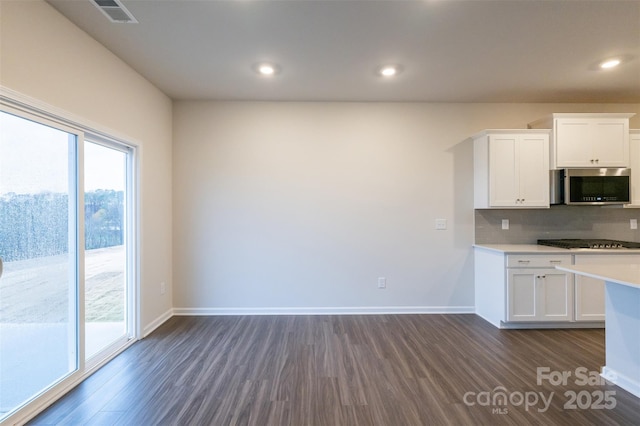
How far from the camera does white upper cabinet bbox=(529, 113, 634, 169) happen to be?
3.21 metres

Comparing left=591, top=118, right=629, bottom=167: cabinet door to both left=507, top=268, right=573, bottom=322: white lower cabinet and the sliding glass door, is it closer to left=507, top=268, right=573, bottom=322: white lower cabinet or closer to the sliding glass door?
left=507, top=268, right=573, bottom=322: white lower cabinet

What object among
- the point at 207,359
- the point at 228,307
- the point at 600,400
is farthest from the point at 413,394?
the point at 228,307

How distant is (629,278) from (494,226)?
193cm

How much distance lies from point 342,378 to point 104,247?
2.44 metres

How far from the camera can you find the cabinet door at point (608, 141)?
3.21 m

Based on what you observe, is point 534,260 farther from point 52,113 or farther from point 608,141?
point 52,113

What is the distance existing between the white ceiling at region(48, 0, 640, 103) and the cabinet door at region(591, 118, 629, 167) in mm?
407

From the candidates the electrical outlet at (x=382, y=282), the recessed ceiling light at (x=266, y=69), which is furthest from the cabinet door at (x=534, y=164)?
the recessed ceiling light at (x=266, y=69)

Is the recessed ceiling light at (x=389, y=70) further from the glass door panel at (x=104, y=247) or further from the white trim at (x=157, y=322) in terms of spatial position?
the white trim at (x=157, y=322)

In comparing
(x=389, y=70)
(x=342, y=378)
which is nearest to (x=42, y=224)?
(x=342, y=378)

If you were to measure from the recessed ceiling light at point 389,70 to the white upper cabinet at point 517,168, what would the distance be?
56.4 inches

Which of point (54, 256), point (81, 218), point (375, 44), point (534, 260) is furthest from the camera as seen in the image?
point (534, 260)

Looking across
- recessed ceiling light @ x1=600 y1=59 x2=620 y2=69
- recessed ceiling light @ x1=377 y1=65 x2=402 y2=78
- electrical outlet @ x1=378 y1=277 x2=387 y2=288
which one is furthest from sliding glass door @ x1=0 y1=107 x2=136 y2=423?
recessed ceiling light @ x1=600 y1=59 x2=620 y2=69

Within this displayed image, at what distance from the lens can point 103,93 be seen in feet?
7.79
